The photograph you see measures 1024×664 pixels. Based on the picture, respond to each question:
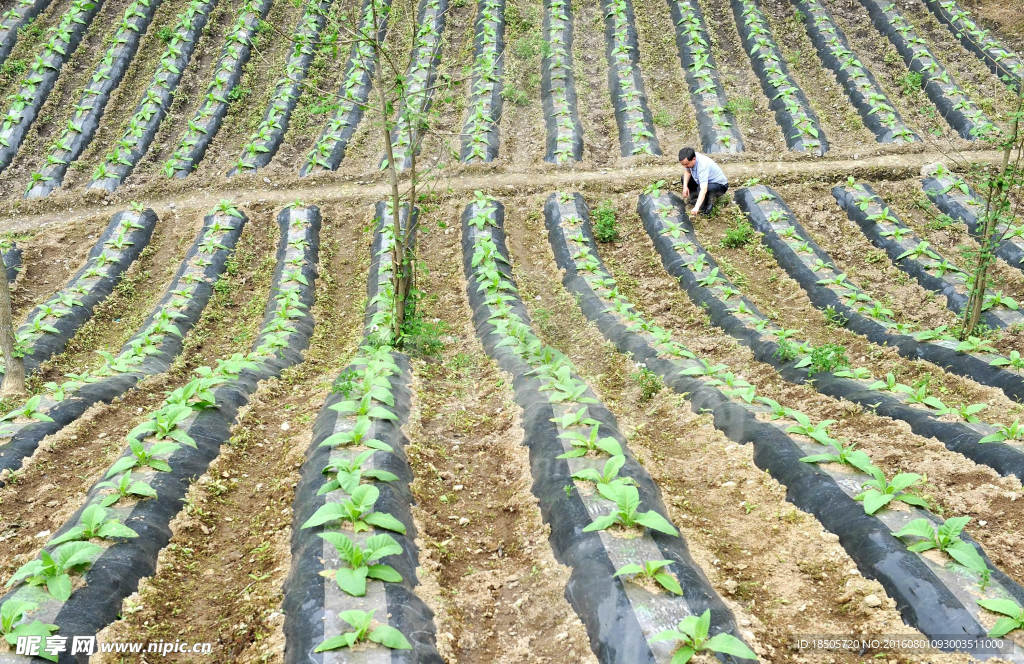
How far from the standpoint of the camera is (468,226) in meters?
11.5

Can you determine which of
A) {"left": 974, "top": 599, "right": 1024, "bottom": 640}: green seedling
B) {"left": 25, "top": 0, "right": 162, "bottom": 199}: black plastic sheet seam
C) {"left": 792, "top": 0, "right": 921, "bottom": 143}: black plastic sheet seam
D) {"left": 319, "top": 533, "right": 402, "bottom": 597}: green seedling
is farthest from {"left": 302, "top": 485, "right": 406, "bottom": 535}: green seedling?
{"left": 792, "top": 0, "right": 921, "bottom": 143}: black plastic sheet seam

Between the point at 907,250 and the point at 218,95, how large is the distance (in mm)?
15009

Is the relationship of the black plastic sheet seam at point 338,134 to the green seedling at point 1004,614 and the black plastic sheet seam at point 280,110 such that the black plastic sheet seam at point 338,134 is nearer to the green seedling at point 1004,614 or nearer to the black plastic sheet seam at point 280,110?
the black plastic sheet seam at point 280,110

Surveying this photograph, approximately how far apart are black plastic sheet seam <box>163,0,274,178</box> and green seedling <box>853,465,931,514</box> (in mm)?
12384

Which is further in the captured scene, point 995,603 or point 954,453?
point 954,453

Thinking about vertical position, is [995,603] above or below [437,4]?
below

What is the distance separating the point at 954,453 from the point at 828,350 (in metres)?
1.92

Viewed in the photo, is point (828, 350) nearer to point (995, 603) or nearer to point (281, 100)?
point (995, 603)

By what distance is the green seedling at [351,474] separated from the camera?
4660 millimetres

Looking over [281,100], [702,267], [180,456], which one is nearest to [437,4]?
[281,100]

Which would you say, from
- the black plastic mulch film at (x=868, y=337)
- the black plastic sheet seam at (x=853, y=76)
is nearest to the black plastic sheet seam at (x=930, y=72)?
the black plastic sheet seam at (x=853, y=76)

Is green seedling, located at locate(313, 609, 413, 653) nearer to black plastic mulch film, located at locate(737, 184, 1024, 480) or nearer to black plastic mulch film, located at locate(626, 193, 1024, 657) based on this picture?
black plastic mulch film, located at locate(626, 193, 1024, 657)

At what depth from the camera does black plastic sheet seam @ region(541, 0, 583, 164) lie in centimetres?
1395

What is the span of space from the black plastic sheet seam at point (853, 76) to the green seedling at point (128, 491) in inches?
565
